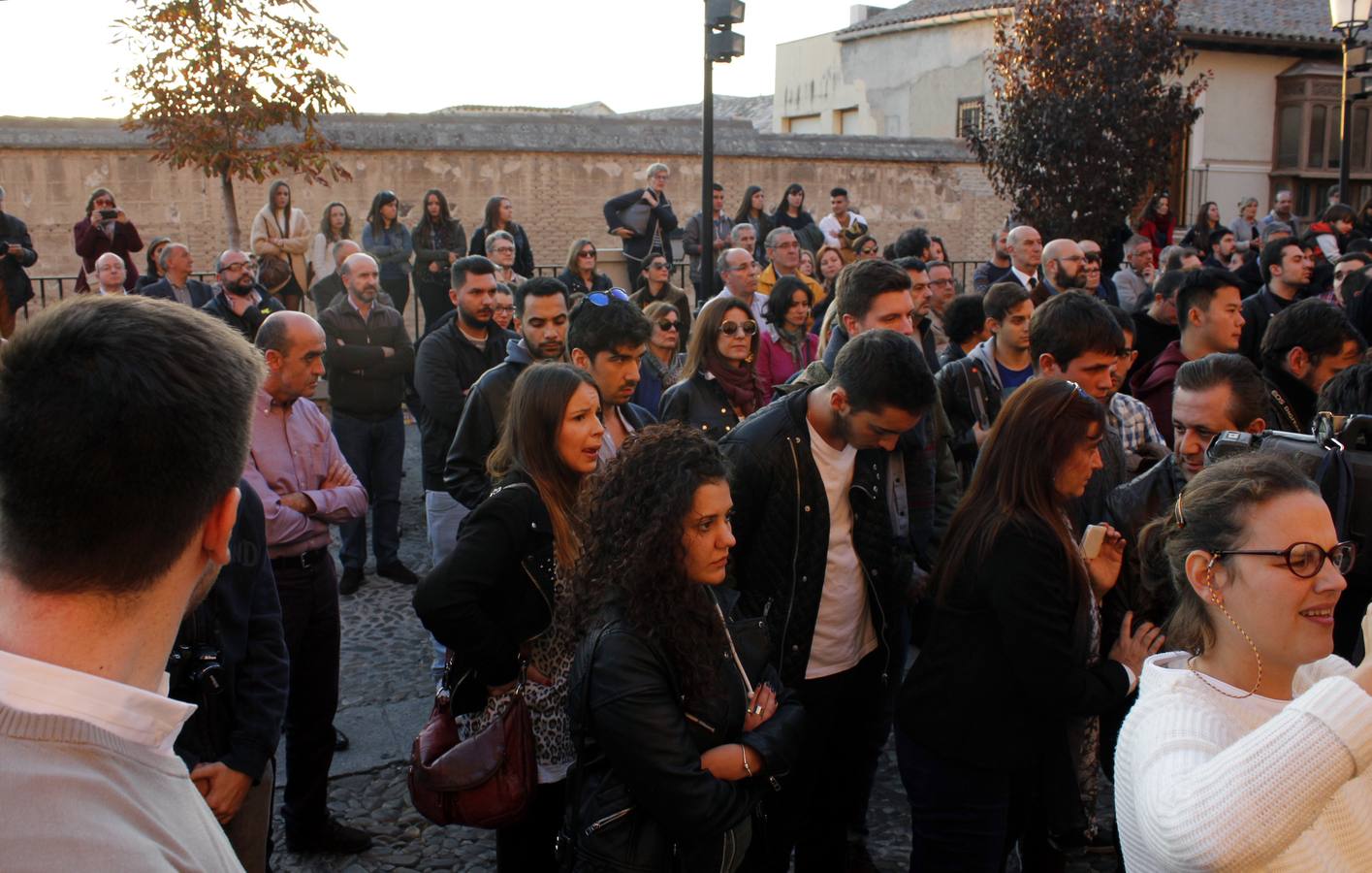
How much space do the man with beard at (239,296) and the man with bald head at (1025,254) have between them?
5530 mm

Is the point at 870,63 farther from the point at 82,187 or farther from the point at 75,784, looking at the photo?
the point at 75,784

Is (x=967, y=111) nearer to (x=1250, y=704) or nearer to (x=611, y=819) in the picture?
(x=611, y=819)

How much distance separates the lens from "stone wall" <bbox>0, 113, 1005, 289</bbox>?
16750mm

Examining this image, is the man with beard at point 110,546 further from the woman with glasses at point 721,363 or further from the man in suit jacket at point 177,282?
the man in suit jacket at point 177,282

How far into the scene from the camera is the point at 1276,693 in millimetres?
2215

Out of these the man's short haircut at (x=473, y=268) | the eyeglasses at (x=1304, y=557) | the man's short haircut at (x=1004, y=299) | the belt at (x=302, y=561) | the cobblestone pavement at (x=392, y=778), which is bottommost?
the cobblestone pavement at (x=392, y=778)

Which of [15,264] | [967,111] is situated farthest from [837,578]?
[967,111]

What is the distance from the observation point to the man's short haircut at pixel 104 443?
1.30m

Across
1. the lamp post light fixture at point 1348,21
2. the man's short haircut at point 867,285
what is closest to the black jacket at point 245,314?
the man's short haircut at point 867,285

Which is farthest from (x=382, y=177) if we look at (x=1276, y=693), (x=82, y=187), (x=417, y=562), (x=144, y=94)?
(x=1276, y=693)

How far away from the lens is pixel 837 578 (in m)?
3.87

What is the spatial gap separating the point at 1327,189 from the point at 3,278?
92.7 feet

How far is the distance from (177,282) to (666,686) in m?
8.65

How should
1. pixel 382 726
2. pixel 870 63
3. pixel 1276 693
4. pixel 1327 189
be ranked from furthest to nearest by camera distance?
pixel 870 63 < pixel 1327 189 < pixel 382 726 < pixel 1276 693
